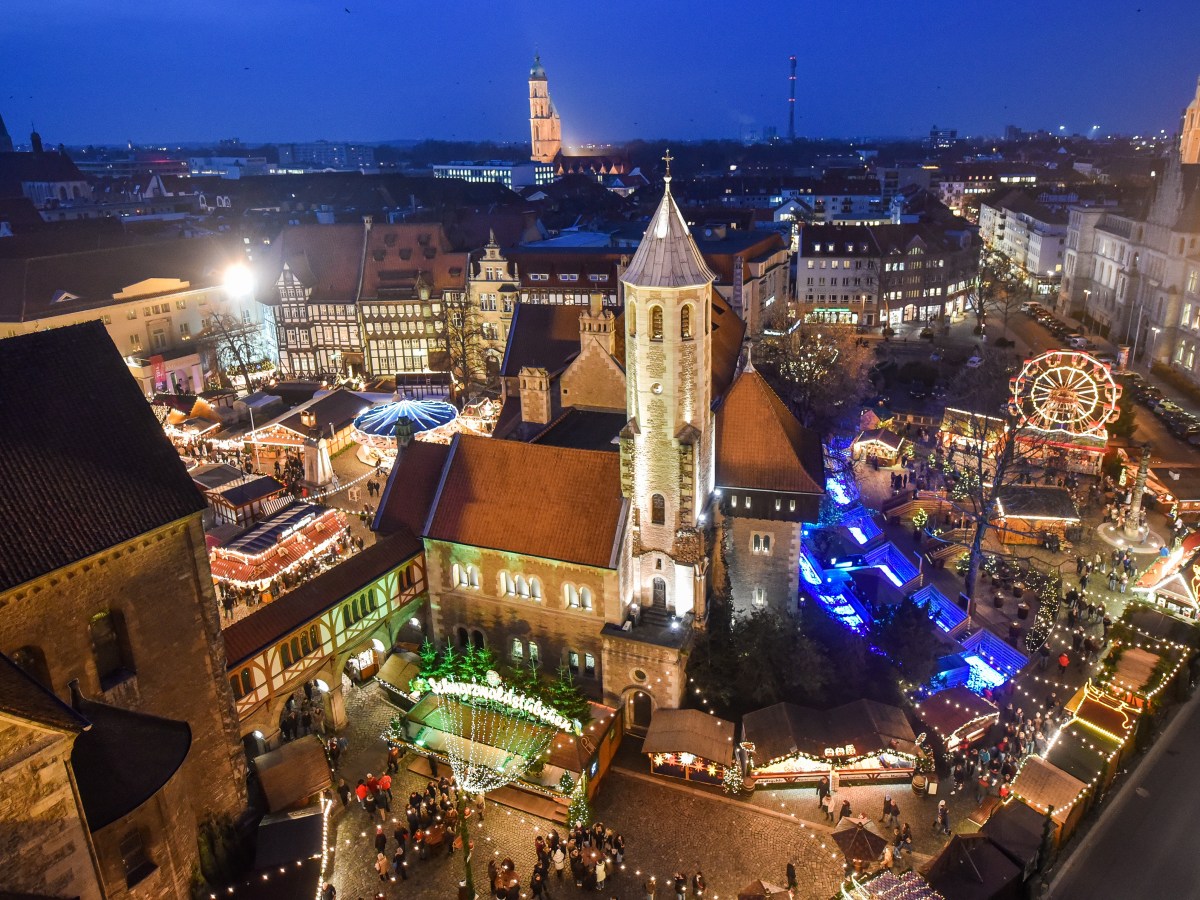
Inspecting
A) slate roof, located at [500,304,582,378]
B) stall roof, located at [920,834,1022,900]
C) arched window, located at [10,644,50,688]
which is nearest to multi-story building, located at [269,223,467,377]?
slate roof, located at [500,304,582,378]

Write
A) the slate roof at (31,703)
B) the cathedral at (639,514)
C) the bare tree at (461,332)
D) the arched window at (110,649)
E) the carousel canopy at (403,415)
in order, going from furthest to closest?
the bare tree at (461,332) → the carousel canopy at (403,415) → the cathedral at (639,514) → the arched window at (110,649) → the slate roof at (31,703)

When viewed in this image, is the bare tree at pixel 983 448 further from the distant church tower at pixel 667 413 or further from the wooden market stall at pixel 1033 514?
the distant church tower at pixel 667 413

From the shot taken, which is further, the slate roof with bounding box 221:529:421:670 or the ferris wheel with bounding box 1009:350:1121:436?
the ferris wheel with bounding box 1009:350:1121:436

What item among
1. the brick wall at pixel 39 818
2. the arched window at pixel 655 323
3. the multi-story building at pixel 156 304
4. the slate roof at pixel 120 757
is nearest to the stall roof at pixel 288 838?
the slate roof at pixel 120 757

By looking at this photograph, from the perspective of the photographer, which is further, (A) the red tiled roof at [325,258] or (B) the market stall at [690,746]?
(A) the red tiled roof at [325,258]

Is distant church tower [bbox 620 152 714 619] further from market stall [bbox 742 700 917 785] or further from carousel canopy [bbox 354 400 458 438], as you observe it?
carousel canopy [bbox 354 400 458 438]

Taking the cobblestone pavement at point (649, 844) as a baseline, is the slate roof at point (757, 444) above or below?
above
